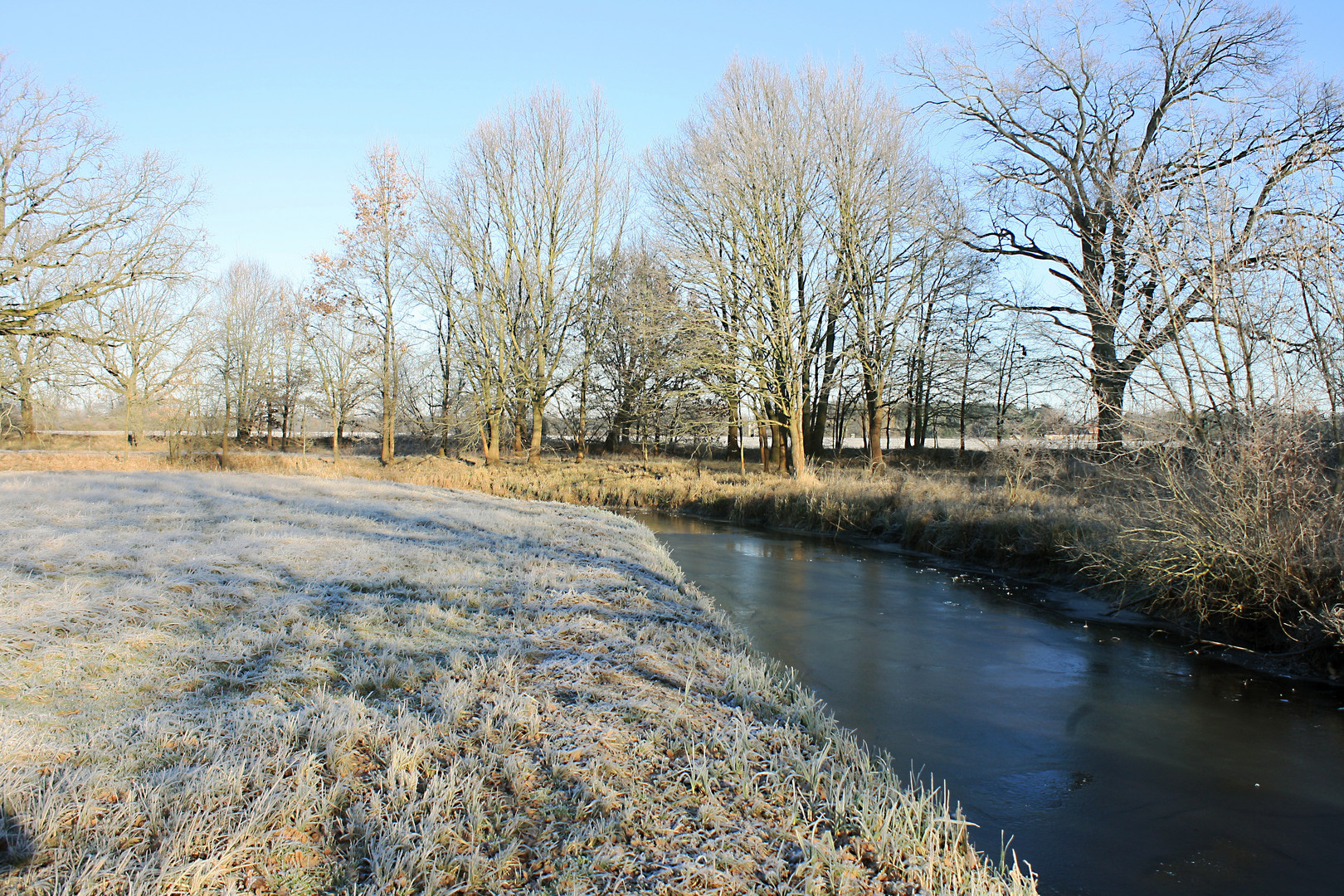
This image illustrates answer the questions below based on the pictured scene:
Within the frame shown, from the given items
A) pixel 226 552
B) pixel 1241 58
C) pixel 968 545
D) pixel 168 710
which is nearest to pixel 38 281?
pixel 226 552

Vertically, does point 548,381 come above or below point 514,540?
above

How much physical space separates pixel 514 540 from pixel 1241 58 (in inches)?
771

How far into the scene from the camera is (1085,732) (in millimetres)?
5531

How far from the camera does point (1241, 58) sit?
1683 centimetres

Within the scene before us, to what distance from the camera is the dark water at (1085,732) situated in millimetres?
3879

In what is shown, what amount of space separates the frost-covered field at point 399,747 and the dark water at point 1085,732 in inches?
39.6

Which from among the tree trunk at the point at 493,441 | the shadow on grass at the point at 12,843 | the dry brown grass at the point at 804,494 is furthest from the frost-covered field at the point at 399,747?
the tree trunk at the point at 493,441

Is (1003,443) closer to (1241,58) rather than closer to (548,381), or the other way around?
(1241,58)

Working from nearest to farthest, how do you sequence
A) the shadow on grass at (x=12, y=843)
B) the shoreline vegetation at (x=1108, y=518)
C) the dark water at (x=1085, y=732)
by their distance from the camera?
the shadow on grass at (x=12, y=843)
the dark water at (x=1085, y=732)
the shoreline vegetation at (x=1108, y=518)

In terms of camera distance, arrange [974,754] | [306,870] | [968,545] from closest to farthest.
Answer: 1. [306,870]
2. [974,754]
3. [968,545]

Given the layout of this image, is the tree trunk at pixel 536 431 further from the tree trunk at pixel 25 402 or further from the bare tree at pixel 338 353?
the tree trunk at pixel 25 402

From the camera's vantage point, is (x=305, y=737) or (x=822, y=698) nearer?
(x=305, y=737)

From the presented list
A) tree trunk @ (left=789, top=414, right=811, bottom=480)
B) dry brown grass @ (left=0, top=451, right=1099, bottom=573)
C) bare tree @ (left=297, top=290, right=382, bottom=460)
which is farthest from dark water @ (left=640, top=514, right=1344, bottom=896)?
bare tree @ (left=297, top=290, right=382, bottom=460)

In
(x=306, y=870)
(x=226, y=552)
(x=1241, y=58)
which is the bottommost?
(x=306, y=870)
